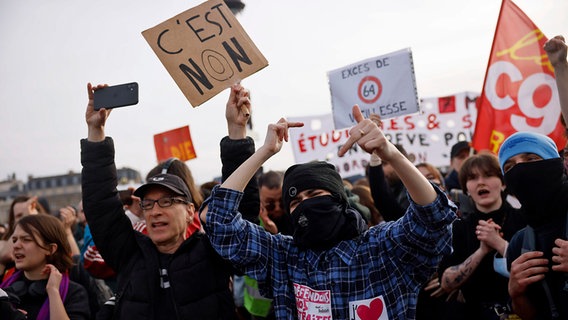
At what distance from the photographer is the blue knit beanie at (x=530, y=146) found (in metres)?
2.68

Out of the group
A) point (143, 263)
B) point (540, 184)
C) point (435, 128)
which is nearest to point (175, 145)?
point (435, 128)

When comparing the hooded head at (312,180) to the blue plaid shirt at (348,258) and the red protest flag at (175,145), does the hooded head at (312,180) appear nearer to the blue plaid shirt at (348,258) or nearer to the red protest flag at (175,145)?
the blue plaid shirt at (348,258)

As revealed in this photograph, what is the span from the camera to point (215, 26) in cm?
288

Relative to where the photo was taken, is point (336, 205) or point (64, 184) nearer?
point (336, 205)

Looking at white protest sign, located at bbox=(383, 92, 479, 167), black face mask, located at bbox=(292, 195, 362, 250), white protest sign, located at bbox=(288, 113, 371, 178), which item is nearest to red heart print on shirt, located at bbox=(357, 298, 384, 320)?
black face mask, located at bbox=(292, 195, 362, 250)

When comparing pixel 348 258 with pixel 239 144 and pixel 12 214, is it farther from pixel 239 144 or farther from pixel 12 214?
pixel 12 214

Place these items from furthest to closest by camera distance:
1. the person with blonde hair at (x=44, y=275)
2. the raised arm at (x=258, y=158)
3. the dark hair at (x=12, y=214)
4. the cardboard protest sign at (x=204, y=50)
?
1. the dark hair at (x=12, y=214)
2. the person with blonde hair at (x=44, y=275)
3. the cardboard protest sign at (x=204, y=50)
4. the raised arm at (x=258, y=158)

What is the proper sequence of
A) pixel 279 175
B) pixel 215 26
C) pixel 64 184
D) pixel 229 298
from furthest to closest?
1. pixel 64 184
2. pixel 279 175
3. pixel 215 26
4. pixel 229 298

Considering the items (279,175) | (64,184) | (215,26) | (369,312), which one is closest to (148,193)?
(215,26)

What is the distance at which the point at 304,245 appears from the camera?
239cm

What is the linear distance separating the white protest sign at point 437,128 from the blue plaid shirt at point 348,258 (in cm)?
612

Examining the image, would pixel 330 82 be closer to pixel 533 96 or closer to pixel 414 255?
pixel 533 96

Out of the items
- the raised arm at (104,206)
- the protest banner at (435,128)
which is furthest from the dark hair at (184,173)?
the protest banner at (435,128)

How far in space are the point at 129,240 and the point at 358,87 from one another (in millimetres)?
3348
